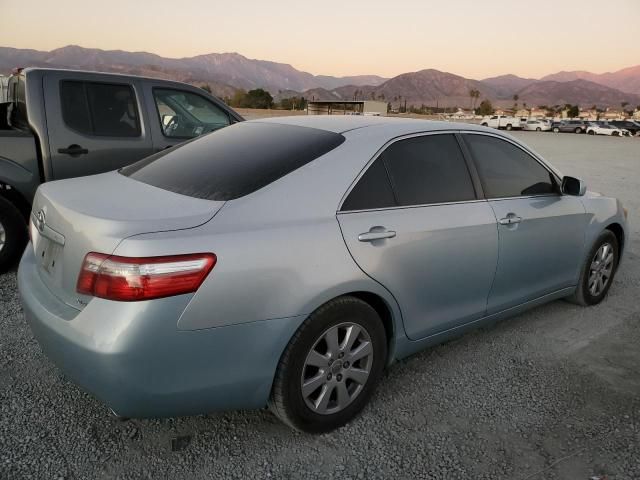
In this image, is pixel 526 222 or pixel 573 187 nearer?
pixel 526 222

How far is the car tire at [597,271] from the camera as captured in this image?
428 cm

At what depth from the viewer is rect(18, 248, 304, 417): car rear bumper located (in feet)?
6.68

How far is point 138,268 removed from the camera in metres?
2.02

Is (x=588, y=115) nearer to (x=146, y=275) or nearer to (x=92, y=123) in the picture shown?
(x=92, y=123)

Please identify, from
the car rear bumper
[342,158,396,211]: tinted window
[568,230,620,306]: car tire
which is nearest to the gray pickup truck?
the car rear bumper

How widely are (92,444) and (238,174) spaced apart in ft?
4.82

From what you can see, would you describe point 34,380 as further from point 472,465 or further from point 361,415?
point 472,465

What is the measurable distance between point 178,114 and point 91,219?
382 centimetres

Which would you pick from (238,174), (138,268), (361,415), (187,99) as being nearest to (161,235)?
(138,268)

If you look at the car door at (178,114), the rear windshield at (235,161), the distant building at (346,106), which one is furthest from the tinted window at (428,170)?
the distant building at (346,106)

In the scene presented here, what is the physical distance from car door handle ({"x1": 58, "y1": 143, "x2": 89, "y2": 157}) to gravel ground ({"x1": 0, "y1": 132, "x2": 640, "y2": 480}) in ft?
6.02

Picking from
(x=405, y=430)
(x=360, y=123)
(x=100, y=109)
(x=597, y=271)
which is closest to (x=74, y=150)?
(x=100, y=109)

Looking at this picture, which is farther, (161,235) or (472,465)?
(472,465)

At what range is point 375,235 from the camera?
2.62 m
